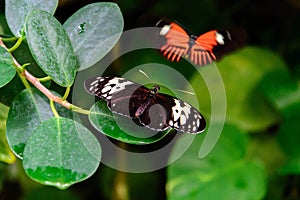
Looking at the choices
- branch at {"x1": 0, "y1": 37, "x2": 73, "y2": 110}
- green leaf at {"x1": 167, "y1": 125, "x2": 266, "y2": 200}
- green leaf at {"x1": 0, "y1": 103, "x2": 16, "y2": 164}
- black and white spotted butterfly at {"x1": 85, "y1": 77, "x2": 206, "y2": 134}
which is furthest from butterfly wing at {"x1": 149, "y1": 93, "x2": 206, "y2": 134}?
green leaf at {"x1": 167, "y1": 125, "x2": 266, "y2": 200}

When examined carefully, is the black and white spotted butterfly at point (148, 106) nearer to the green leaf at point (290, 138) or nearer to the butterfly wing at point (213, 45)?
the butterfly wing at point (213, 45)

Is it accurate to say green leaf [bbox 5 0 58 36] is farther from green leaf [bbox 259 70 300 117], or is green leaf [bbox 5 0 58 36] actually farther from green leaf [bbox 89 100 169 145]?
green leaf [bbox 259 70 300 117]

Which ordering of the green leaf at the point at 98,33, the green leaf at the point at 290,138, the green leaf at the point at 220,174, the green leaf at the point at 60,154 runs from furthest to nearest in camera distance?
the green leaf at the point at 290,138, the green leaf at the point at 220,174, the green leaf at the point at 98,33, the green leaf at the point at 60,154

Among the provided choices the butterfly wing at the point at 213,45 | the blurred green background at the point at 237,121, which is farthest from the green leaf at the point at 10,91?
the blurred green background at the point at 237,121

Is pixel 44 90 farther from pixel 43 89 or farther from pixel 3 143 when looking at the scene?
pixel 3 143

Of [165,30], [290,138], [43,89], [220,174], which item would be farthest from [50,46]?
[290,138]

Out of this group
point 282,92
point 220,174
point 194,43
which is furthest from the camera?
point 282,92

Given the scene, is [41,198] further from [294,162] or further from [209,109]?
[294,162]

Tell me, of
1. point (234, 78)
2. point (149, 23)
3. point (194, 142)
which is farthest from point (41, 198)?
point (149, 23)
